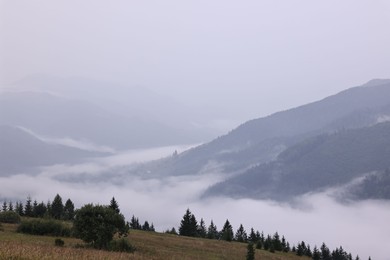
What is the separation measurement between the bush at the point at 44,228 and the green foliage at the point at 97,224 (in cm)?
1293

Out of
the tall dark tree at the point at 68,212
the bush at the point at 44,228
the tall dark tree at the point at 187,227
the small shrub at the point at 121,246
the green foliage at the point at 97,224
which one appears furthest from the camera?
the tall dark tree at the point at 187,227

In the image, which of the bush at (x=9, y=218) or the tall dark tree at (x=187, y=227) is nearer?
the bush at (x=9, y=218)

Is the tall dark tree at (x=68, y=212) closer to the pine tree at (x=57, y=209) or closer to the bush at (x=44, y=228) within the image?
the pine tree at (x=57, y=209)

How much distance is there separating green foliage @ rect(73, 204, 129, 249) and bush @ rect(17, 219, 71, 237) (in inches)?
509

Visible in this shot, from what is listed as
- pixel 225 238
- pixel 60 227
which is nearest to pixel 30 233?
pixel 60 227

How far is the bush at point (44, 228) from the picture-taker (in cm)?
6328

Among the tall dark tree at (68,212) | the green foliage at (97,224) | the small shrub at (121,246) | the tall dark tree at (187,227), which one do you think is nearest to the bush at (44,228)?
the green foliage at (97,224)

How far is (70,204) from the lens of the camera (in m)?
143

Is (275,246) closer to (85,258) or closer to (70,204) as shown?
(70,204)

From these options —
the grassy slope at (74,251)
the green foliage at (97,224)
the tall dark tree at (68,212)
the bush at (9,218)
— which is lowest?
the grassy slope at (74,251)

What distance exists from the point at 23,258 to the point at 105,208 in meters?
35.0

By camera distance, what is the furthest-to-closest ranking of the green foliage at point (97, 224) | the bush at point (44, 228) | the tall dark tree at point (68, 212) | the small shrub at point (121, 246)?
the tall dark tree at point (68, 212) → the bush at point (44, 228) → the small shrub at point (121, 246) → the green foliage at point (97, 224)

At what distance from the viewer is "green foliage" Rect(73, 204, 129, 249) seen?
5069 cm

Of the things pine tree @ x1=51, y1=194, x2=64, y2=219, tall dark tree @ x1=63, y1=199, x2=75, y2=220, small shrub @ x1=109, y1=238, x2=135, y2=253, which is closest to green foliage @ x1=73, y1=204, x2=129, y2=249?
small shrub @ x1=109, y1=238, x2=135, y2=253
